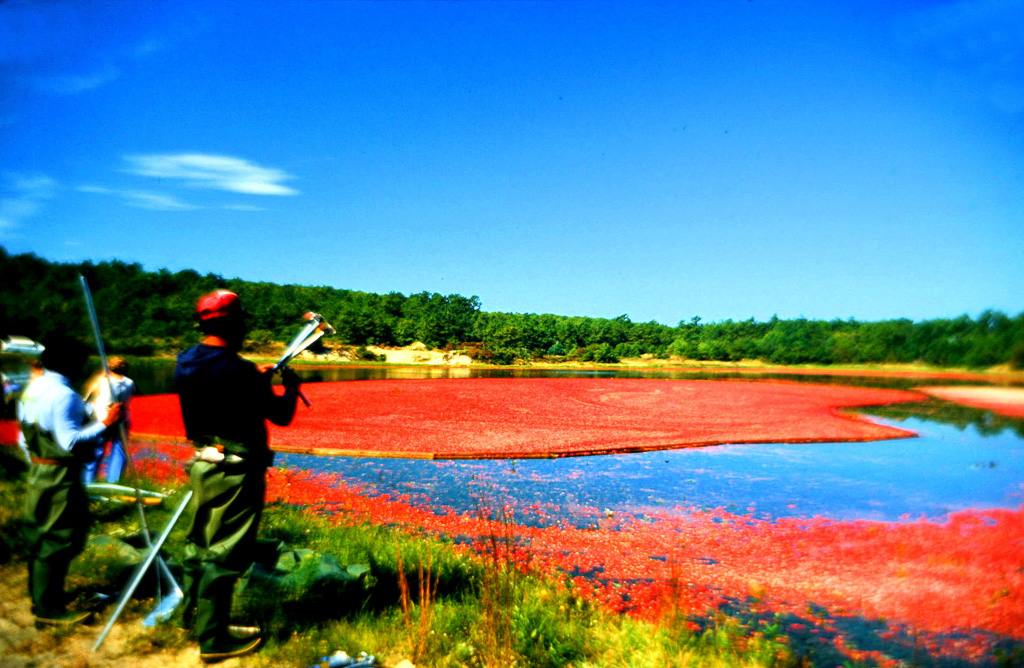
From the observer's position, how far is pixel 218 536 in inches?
→ 126

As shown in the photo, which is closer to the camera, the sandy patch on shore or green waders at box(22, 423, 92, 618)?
green waders at box(22, 423, 92, 618)

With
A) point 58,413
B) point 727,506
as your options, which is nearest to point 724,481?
point 727,506

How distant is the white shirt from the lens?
3396 millimetres

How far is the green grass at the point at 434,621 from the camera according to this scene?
3.80m

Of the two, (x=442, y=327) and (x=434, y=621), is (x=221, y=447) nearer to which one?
(x=434, y=621)

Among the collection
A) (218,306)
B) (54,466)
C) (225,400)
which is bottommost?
(54,466)

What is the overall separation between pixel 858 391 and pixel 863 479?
2932cm

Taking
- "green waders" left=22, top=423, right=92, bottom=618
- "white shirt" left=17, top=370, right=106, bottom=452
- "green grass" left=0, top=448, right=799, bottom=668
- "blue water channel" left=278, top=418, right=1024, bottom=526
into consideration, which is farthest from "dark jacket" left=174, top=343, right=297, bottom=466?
"blue water channel" left=278, top=418, right=1024, bottom=526

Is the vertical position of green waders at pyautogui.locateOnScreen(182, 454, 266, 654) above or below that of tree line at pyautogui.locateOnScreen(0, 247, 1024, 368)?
below

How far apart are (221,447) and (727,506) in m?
9.10

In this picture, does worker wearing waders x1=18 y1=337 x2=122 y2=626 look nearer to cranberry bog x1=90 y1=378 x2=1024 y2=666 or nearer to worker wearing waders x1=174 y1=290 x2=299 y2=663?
worker wearing waders x1=174 y1=290 x2=299 y2=663

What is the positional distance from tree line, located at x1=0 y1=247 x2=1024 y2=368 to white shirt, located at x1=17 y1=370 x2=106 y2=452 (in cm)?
39

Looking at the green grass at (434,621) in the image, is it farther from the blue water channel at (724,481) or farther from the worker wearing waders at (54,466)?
the blue water channel at (724,481)

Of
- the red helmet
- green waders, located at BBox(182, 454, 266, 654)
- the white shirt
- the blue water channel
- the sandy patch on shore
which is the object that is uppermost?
the red helmet
